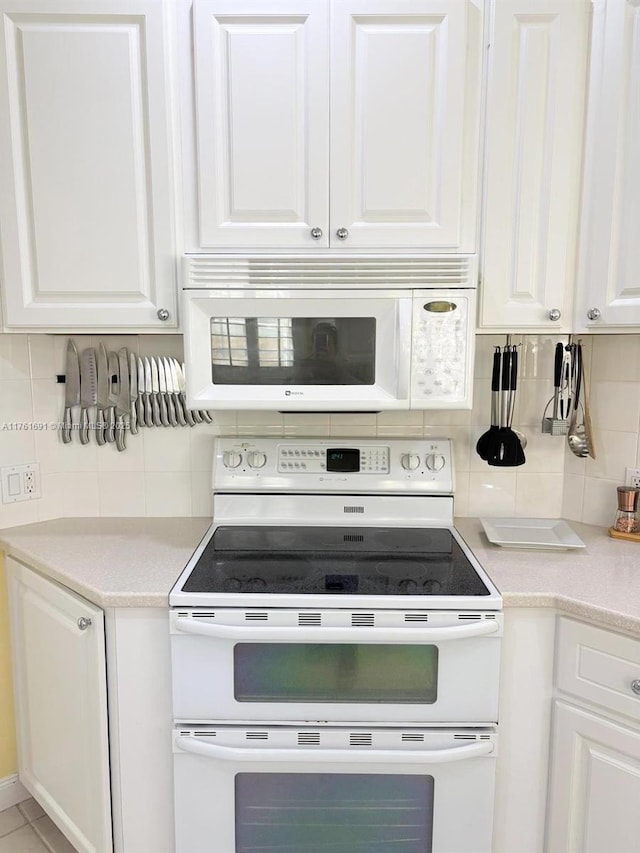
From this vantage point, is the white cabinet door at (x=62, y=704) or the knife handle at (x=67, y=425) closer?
the white cabinet door at (x=62, y=704)

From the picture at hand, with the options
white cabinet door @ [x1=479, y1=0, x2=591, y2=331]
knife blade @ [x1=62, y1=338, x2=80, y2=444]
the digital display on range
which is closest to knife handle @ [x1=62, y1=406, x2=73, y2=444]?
knife blade @ [x1=62, y1=338, x2=80, y2=444]

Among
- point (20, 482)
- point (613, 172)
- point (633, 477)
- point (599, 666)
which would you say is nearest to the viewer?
point (599, 666)

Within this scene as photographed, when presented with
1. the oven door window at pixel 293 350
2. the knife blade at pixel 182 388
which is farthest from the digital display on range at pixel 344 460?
the knife blade at pixel 182 388

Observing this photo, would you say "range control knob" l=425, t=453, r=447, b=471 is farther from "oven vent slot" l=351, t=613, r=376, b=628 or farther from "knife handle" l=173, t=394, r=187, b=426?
"knife handle" l=173, t=394, r=187, b=426

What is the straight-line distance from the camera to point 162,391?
169 centimetres

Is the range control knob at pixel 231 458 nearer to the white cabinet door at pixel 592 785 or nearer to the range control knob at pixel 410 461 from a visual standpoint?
the range control knob at pixel 410 461

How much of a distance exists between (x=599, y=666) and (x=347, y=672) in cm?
54

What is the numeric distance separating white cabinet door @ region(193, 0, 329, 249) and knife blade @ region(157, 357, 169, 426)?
0.46 m

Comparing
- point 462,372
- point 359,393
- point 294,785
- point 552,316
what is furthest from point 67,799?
point 552,316

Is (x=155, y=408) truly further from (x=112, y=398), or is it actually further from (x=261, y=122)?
(x=261, y=122)

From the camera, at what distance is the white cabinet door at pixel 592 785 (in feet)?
3.68

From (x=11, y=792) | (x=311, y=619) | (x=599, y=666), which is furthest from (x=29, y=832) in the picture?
(x=599, y=666)

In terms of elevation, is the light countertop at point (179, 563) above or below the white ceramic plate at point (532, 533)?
below

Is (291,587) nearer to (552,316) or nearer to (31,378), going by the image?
(552,316)
